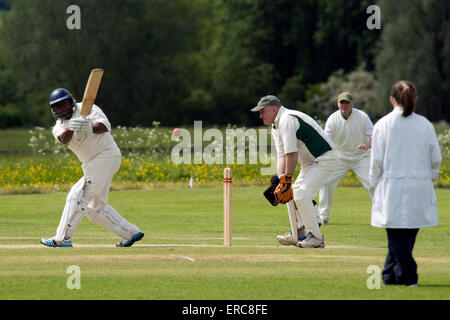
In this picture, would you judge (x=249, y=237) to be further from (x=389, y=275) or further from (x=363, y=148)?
(x=389, y=275)

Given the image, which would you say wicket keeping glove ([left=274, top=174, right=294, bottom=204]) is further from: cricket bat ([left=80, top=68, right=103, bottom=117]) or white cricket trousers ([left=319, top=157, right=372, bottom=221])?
white cricket trousers ([left=319, top=157, right=372, bottom=221])

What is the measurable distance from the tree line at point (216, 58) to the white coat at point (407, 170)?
5219cm

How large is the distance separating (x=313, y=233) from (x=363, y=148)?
11.5 feet

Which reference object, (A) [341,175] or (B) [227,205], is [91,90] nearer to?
(B) [227,205]

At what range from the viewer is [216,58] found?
76.9 meters

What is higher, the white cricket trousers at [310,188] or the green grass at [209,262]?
the white cricket trousers at [310,188]

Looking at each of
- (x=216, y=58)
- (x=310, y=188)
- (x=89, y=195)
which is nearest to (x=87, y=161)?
(x=89, y=195)

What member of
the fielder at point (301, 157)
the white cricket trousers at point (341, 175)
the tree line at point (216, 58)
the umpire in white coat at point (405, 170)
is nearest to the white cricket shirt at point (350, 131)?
the white cricket trousers at point (341, 175)

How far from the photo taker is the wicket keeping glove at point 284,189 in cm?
1088

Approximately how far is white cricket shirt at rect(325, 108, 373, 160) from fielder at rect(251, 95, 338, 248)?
3.49m

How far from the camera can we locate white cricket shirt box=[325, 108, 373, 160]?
14758 mm

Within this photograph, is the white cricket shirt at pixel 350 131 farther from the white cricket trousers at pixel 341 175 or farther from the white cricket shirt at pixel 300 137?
the white cricket shirt at pixel 300 137

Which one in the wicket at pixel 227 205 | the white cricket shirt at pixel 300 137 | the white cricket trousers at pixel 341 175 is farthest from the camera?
the white cricket trousers at pixel 341 175

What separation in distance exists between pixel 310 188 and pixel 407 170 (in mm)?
3435
